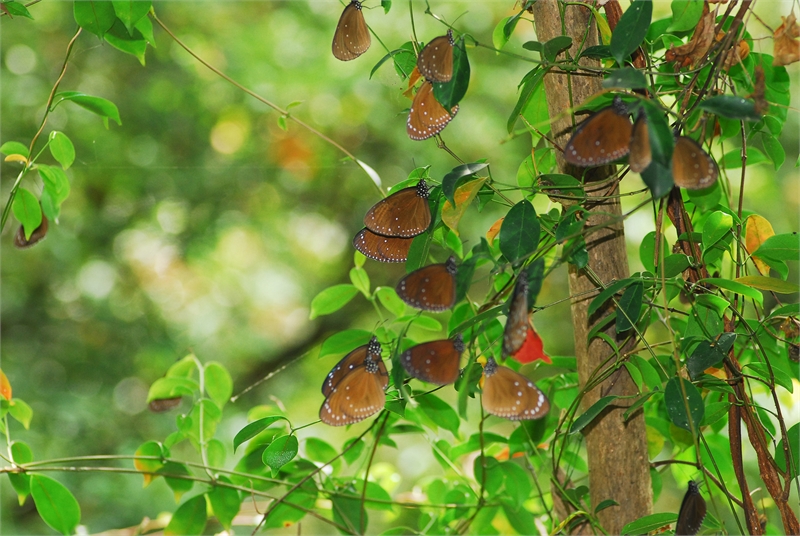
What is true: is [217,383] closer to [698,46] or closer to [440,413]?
[440,413]

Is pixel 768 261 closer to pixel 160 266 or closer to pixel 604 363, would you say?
pixel 604 363

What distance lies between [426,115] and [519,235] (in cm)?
13

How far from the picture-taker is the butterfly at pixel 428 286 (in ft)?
1.48

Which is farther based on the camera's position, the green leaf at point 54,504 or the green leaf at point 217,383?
the green leaf at point 217,383

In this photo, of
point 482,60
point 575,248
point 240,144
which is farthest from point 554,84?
point 240,144

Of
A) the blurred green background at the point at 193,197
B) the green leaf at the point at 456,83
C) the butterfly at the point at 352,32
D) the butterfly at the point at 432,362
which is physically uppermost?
the blurred green background at the point at 193,197

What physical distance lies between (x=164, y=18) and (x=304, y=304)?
1.01 meters

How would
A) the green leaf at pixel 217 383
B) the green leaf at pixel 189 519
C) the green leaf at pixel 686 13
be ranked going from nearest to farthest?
the green leaf at pixel 686 13
the green leaf at pixel 189 519
the green leaf at pixel 217 383

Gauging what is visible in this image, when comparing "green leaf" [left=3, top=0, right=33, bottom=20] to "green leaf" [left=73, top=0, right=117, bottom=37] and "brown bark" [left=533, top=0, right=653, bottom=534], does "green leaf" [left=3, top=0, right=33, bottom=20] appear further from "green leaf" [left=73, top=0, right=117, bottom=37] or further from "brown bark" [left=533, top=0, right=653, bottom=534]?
"brown bark" [left=533, top=0, right=653, bottom=534]

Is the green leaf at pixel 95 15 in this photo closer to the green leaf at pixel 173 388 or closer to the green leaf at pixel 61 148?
the green leaf at pixel 61 148

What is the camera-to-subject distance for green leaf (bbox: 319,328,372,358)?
2.48 feet

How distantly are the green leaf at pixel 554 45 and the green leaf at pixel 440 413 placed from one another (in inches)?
15.7

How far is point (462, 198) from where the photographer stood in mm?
553

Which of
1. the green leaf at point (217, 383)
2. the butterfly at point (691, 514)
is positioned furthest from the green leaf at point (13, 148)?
the butterfly at point (691, 514)
